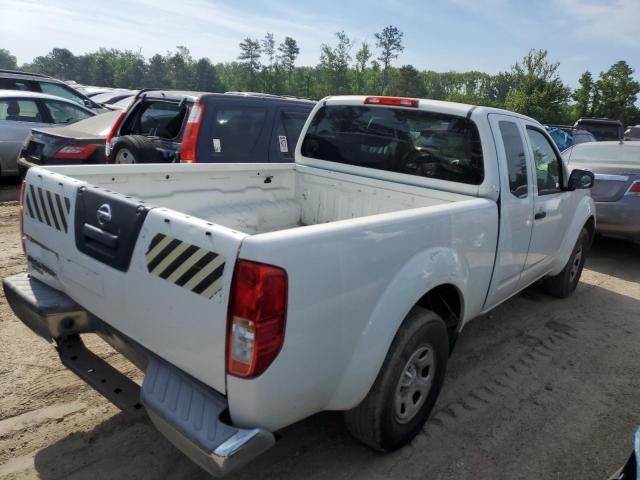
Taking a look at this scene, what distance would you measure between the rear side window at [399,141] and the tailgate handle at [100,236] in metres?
2.16

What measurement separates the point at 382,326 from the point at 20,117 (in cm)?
885

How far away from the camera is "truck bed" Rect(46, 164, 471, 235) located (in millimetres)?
3326

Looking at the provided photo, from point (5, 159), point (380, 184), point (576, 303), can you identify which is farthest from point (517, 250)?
point (5, 159)

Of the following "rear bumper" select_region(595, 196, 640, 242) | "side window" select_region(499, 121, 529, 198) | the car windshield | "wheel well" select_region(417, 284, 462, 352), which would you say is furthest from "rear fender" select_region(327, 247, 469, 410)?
the car windshield

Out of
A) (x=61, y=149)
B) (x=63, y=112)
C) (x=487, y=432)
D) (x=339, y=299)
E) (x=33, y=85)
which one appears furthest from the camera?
(x=33, y=85)

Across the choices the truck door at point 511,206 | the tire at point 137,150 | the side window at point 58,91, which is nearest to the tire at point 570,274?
the truck door at point 511,206

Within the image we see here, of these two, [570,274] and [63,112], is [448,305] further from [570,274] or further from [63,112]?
[63,112]

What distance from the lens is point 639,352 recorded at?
434cm

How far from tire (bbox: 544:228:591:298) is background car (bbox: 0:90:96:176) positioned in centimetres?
838

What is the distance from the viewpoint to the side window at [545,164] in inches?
161

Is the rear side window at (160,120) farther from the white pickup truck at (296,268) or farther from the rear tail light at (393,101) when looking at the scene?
the rear tail light at (393,101)

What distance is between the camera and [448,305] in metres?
3.14

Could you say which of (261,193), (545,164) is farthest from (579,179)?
(261,193)

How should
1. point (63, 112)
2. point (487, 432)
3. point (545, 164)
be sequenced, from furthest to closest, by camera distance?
point (63, 112), point (545, 164), point (487, 432)
